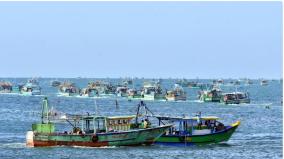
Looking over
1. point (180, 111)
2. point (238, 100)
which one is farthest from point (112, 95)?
point (180, 111)

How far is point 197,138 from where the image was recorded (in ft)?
231

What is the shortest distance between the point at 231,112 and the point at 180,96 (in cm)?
3658

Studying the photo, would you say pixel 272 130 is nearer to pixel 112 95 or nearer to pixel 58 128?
pixel 58 128

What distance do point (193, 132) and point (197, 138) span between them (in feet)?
1.83

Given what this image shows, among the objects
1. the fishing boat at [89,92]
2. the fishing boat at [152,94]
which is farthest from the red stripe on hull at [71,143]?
the fishing boat at [89,92]

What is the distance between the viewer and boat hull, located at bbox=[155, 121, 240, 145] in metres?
69.8

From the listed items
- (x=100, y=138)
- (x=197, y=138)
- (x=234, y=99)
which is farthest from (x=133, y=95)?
(x=100, y=138)

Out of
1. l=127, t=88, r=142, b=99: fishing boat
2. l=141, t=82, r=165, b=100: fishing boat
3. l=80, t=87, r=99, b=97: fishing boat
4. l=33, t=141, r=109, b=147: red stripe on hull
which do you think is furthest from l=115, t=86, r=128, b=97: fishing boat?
l=33, t=141, r=109, b=147: red stripe on hull

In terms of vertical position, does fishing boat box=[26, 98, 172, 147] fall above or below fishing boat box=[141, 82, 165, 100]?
below

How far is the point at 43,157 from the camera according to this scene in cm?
6362

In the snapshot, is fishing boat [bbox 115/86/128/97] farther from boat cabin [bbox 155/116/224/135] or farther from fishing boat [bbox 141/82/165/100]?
boat cabin [bbox 155/116/224/135]

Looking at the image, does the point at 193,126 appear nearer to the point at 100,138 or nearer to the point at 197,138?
the point at 197,138

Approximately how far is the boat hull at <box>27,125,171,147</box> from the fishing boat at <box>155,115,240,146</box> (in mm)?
1378

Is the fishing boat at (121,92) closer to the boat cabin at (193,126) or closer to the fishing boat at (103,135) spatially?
the boat cabin at (193,126)
